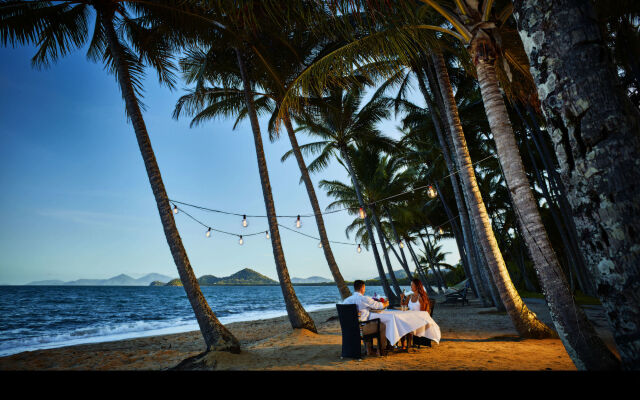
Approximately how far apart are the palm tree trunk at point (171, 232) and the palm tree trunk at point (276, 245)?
216 cm

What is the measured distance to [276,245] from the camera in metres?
7.96

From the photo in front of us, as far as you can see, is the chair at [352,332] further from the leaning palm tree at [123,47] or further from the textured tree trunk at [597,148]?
the textured tree trunk at [597,148]

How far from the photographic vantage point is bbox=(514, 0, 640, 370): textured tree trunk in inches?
56.9

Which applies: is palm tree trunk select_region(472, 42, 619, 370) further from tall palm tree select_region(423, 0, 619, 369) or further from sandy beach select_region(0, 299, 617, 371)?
sandy beach select_region(0, 299, 617, 371)

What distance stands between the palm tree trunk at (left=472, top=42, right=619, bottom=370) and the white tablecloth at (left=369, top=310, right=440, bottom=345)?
177 centimetres

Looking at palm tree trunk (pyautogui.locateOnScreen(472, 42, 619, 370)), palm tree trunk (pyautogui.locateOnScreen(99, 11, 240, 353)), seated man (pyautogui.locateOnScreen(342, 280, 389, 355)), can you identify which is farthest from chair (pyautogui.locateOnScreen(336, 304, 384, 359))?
palm tree trunk (pyautogui.locateOnScreen(472, 42, 619, 370))

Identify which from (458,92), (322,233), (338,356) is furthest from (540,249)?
(458,92)

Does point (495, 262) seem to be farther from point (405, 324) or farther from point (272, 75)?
point (272, 75)

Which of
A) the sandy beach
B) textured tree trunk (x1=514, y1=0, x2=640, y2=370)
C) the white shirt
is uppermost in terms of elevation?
textured tree trunk (x1=514, y1=0, x2=640, y2=370)

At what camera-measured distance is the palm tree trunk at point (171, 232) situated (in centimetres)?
550

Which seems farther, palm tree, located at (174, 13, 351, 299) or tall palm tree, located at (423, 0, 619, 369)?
palm tree, located at (174, 13, 351, 299)

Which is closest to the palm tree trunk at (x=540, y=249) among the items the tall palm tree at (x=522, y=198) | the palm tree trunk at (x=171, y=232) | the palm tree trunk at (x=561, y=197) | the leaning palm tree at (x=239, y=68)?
the tall palm tree at (x=522, y=198)

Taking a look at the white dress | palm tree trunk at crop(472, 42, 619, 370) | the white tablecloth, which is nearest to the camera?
palm tree trunk at crop(472, 42, 619, 370)
